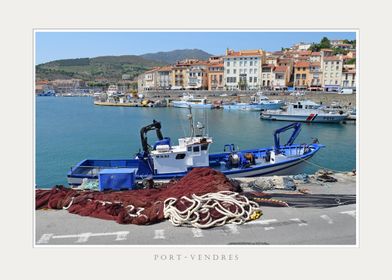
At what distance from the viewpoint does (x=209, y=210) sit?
23.4ft

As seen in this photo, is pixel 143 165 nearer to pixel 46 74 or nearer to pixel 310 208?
pixel 310 208

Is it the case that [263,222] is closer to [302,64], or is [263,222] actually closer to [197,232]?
[197,232]

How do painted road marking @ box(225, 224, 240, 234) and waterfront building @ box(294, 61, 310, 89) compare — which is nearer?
painted road marking @ box(225, 224, 240, 234)

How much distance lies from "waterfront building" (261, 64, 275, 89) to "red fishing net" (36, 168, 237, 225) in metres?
50.5

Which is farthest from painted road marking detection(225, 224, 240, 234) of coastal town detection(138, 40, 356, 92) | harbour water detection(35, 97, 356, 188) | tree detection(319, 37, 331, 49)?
tree detection(319, 37, 331, 49)

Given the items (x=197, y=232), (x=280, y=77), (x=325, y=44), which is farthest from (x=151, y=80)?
(x=197, y=232)

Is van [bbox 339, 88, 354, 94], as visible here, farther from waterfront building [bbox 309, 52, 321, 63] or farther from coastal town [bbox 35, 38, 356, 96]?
waterfront building [bbox 309, 52, 321, 63]

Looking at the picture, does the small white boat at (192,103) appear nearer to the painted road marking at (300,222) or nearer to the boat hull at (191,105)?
the boat hull at (191,105)

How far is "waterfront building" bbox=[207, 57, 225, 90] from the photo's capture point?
6075 centimetres

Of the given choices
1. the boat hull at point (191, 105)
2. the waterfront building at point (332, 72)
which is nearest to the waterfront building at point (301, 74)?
the waterfront building at point (332, 72)

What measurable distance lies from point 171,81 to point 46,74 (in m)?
61.6

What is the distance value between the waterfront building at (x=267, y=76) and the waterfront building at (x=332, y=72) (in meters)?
8.04

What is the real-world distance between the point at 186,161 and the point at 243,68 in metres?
47.5

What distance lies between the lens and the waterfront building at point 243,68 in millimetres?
54531
